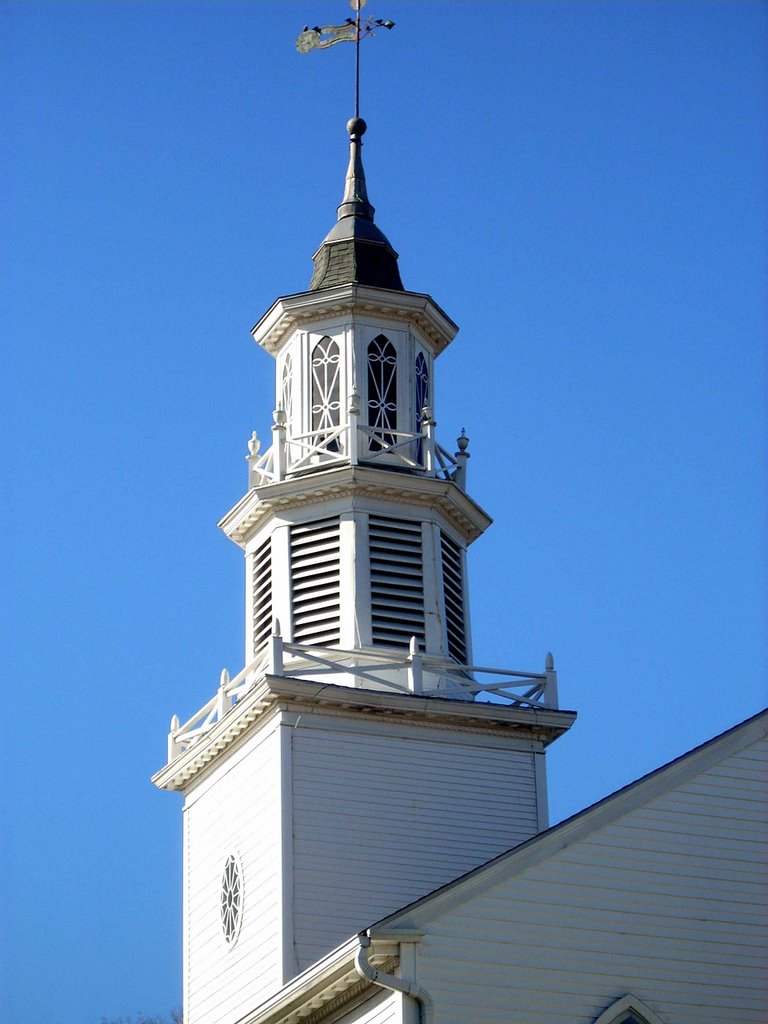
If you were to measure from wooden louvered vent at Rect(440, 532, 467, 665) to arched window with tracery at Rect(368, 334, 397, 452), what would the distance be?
1942 mm

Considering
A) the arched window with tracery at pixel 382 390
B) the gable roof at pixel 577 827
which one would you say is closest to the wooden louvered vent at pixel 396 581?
the arched window with tracery at pixel 382 390

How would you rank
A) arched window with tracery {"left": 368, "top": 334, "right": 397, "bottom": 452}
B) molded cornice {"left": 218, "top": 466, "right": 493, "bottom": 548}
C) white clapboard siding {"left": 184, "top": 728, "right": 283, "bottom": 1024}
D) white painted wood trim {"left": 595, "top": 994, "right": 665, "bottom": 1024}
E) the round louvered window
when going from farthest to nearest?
arched window with tracery {"left": 368, "top": 334, "right": 397, "bottom": 452}
molded cornice {"left": 218, "top": 466, "right": 493, "bottom": 548}
the round louvered window
white clapboard siding {"left": 184, "top": 728, "right": 283, "bottom": 1024}
white painted wood trim {"left": 595, "top": 994, "right": 665, "bottom": 1024}

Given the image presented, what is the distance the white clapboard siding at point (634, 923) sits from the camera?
22438mm

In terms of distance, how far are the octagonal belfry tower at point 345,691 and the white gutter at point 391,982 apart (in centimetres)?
621

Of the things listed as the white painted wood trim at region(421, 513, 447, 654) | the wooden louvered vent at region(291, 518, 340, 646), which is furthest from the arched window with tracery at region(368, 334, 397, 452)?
the wooden louvered vent at region(291, 518, 340, 646)

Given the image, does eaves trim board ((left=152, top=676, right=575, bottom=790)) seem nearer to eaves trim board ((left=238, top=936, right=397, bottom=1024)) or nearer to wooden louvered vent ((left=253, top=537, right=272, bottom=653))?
wooden louvered vent ((left=253, top=537, right=272, bottom=653))

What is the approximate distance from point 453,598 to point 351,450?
116 inches

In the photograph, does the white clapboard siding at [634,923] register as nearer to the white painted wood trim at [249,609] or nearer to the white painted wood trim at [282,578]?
the white painted wood trim at [282,578]

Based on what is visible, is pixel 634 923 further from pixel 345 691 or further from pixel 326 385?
pixel 326 385

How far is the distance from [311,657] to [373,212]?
983 cm

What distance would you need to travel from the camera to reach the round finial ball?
37312 millimetres

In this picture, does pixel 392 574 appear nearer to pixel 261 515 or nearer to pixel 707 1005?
pixel 261 515

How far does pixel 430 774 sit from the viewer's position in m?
30.3

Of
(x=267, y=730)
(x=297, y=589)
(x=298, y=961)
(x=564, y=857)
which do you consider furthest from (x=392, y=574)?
(x=564, y=857)
